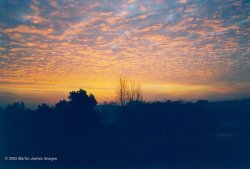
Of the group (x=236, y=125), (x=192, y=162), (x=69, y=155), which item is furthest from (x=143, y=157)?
(x=236, y=125)

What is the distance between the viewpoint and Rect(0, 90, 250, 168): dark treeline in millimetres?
22125

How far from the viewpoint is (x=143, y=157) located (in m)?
23.0

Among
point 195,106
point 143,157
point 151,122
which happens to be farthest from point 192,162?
point 195,106

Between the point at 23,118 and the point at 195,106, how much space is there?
18.5m

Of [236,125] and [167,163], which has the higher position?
[236,125]

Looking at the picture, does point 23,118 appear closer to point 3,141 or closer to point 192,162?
point 3,141

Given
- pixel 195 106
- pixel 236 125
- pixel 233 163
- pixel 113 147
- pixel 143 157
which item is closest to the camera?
pixel 233 163

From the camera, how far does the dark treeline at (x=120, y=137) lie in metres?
22.1

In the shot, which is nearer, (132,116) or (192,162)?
(192,162)

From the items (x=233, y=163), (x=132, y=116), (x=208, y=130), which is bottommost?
(x=233, y=163)

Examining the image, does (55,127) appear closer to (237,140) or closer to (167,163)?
(167,163)

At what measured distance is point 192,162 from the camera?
21.6 m

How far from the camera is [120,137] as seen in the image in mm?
25875

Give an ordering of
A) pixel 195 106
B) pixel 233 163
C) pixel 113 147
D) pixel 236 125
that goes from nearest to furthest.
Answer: pixel 233 163 < pixel 113 147 < pixel 195 106 < pixel 236 125
